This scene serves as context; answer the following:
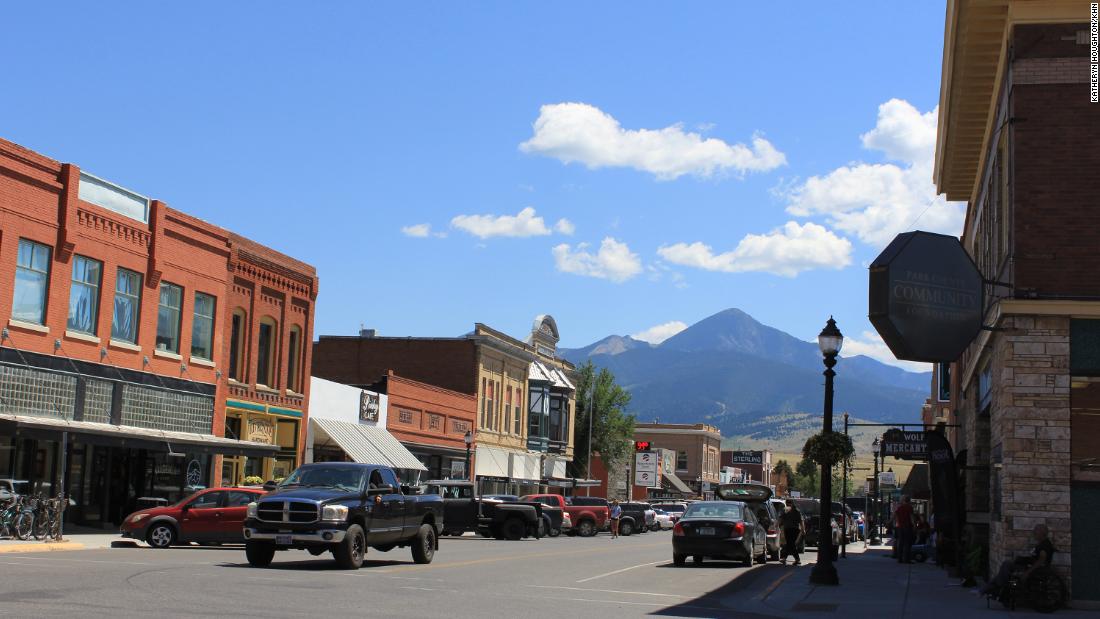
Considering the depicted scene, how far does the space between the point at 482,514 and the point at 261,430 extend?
26.5 feet

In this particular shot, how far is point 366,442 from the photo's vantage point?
49719 mm

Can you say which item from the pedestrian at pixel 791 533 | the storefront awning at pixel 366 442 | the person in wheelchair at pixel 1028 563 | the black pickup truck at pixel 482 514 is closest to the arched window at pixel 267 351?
the storefront awning at pixel 366 442

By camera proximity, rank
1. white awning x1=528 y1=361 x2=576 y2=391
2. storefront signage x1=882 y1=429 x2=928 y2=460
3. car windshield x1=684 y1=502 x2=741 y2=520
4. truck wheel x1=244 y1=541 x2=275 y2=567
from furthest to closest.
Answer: white awning x1=528 y1=361 x2=576 y2=391 < storefront signage x1=882 y1=429 x2=928 y2=460 < car windshield x1=684 y1=502 x2=741 y2=520 < truck wheel x1=244 y1=541 x2=275 y2=567

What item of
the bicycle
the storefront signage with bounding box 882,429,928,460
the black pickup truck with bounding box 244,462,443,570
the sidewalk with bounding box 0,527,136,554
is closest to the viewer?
the black pickup truck with bounding box 244,462,443,570

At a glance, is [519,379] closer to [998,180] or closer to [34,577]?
[998,180]

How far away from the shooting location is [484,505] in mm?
43969

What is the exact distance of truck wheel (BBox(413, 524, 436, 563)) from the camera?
24844 mm

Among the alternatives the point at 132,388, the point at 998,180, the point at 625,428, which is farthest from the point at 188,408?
the point at 625,428

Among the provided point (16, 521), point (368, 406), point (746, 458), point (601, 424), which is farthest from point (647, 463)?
point (746, 458)

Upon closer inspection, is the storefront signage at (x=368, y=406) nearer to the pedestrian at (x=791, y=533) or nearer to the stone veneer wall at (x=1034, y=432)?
the pedestrian at (x=791, y=533)

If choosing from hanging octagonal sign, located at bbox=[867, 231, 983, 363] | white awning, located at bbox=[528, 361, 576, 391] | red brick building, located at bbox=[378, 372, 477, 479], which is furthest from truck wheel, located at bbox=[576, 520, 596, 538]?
hanging octagonal sign, located at bbox=[867, 231, 983, 363]

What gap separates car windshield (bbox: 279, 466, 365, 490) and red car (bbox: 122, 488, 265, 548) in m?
6.21

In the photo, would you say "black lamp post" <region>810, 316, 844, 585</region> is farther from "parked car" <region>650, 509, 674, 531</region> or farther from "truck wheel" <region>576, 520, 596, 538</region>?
"parked car" <region>650, 509, 674, 531</region>

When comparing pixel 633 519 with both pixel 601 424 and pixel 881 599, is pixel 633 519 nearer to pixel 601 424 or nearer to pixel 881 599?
pixel 601 424
